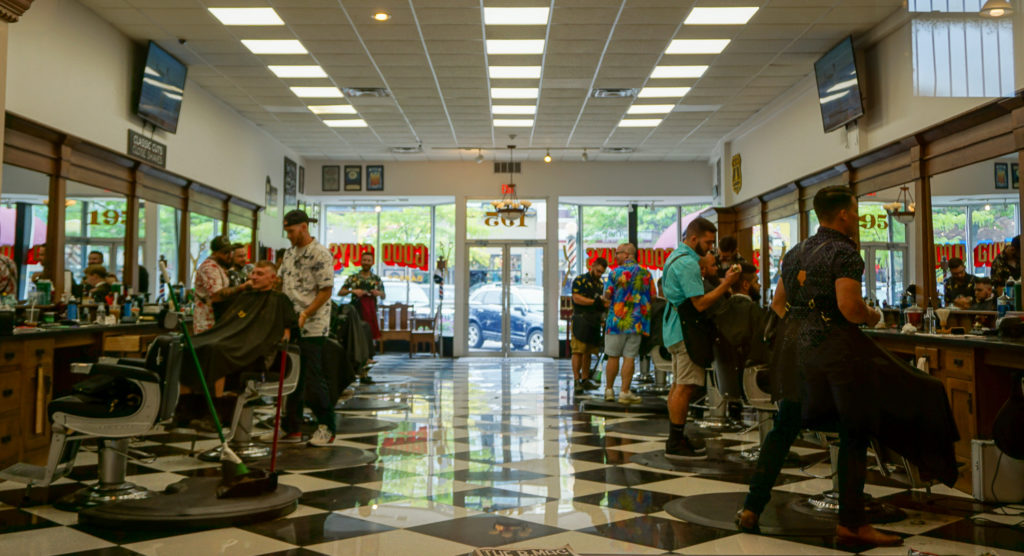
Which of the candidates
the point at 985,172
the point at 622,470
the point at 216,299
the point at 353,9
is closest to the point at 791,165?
the point at 985,172

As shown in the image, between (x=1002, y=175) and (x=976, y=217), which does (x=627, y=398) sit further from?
(x=1002, y=175)

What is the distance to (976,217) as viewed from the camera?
5.51 m

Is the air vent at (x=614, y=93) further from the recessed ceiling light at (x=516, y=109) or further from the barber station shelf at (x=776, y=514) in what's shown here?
the barber station shelf at (x=776, y=514)

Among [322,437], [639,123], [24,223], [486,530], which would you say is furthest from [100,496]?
[639,123]

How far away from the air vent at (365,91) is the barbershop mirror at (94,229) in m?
2.66

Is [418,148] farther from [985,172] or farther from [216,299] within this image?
[985,172]

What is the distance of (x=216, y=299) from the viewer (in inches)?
193

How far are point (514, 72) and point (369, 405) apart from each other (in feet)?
12.0

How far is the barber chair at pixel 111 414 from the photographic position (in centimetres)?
304

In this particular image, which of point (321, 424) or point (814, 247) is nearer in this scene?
point (814, 247)

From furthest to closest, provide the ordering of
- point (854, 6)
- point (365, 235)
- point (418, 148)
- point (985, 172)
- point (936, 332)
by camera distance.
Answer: point (365, 235), point (418, 148), point (854, 6), point (985, 172), point (936, 332)

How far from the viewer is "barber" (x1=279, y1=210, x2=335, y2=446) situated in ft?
14.6

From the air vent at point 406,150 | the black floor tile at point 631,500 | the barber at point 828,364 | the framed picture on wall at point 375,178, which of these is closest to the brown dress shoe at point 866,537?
the barber at point 828,364

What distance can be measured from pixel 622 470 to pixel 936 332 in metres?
2.05
